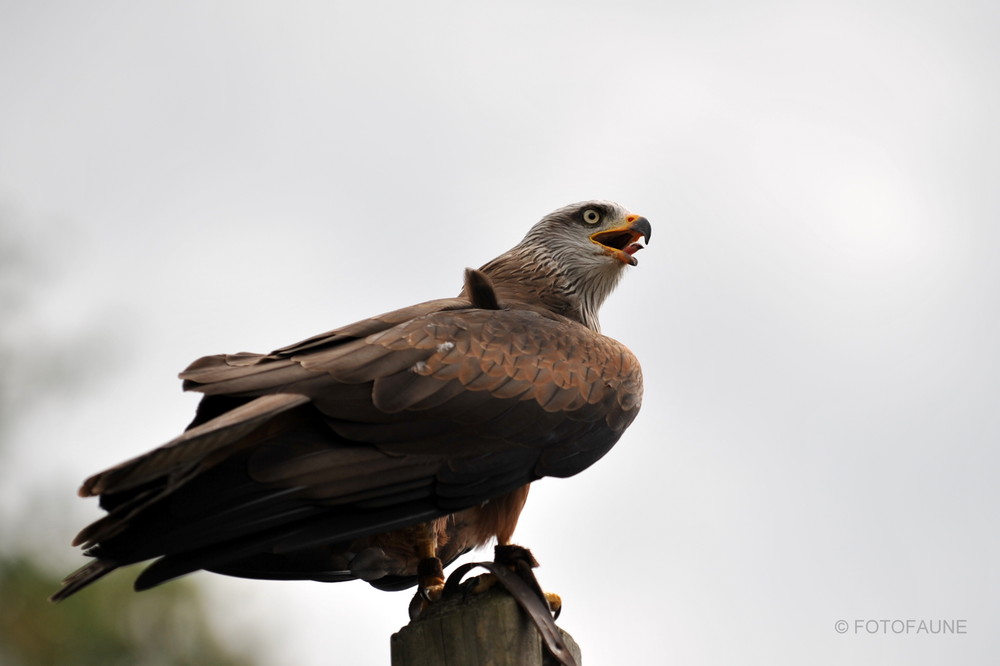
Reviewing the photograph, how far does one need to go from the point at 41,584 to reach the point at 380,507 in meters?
11.8

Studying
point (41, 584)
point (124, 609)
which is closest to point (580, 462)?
point (124, 609)

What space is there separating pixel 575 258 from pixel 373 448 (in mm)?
2590

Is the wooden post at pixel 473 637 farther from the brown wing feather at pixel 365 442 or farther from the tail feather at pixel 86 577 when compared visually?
the tail feather at pixel 86 577

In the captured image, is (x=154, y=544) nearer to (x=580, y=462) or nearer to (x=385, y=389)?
(x=385, y=389)

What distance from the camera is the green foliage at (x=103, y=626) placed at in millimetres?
13359

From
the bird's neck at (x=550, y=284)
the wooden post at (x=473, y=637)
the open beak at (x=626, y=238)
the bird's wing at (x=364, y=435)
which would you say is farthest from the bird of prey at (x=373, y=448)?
the open beak at (x=626, y=238)

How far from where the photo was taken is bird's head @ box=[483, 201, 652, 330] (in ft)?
21.0

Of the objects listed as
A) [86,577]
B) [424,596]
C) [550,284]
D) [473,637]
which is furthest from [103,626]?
[473,637]

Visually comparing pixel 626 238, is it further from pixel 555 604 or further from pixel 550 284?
pixel 555 604

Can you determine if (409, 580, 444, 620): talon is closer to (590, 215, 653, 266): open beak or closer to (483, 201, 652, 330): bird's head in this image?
(483, 201, 652, 330): bird's head

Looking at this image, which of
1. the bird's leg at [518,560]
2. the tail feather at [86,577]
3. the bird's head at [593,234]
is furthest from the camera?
the bird's head at [593,234]

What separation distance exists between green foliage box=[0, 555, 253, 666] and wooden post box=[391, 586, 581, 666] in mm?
10596

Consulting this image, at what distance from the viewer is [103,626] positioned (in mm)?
13609

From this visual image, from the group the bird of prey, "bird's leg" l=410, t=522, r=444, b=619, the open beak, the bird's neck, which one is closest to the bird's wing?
the bird of prey
